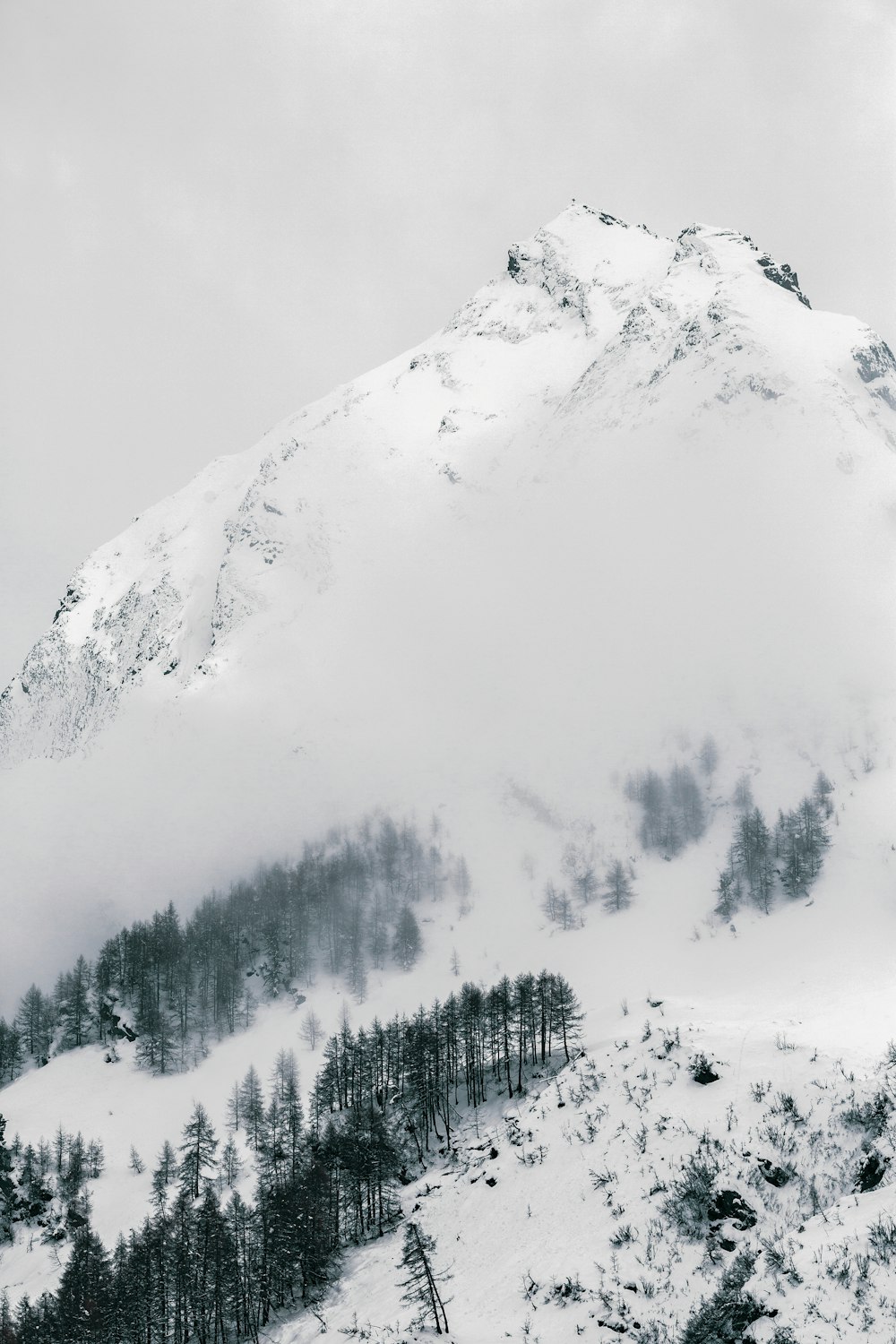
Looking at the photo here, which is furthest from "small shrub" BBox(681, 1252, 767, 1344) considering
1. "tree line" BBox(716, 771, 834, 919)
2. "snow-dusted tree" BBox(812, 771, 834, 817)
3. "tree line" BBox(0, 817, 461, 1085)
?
"snow-dusted tree" BBox(812, 771, 834, 817)

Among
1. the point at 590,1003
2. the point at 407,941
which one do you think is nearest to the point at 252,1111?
the point at 590,1003

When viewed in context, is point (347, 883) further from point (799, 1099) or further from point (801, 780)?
point (799, 1099)

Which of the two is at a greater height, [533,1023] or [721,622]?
[721,622]

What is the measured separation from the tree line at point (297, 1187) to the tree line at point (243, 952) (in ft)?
127

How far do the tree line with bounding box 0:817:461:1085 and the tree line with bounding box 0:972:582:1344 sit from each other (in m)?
38.8

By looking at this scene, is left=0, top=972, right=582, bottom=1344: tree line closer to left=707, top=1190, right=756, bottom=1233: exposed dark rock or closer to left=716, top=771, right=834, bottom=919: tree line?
left=707, top=1190, right=756, bottom=1233: exposed dark rock

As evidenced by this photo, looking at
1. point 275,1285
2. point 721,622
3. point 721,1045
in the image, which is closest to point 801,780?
point 721,622

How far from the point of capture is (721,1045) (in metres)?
54.5

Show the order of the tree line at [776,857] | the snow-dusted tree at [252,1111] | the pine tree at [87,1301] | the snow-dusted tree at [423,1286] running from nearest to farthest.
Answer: the snow-dusted tree at [423,1286] → the pine tree at [87,1301] → the snow-dusted tree at [252,1111] → the tree line at [776,857]

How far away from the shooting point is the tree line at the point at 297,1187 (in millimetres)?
55344

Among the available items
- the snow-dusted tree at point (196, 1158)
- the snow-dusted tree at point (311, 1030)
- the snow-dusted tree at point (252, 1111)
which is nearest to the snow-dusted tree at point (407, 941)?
the snow-dusted tree at point (311, 1030)

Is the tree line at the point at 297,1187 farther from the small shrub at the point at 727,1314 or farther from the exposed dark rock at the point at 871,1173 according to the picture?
the exposed dark rock at the point at 871,1173

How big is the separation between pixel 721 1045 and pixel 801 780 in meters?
101

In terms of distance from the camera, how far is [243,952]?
15288 cm
